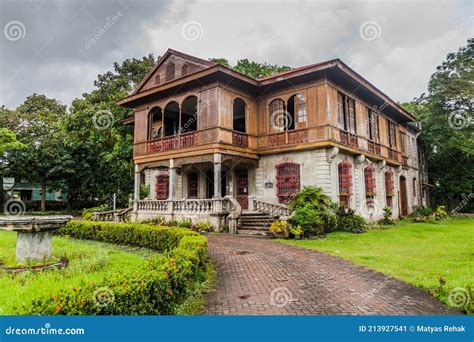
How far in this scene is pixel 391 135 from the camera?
72.9 feet

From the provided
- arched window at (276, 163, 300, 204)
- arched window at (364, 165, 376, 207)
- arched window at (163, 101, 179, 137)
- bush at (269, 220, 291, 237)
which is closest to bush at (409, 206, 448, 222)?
arched window at (364, 165, 376, 207)

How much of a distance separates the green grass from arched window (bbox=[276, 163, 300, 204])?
7.87m

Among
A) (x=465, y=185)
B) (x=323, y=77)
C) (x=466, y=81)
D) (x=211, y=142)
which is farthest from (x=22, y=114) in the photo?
(x=465, y=185)

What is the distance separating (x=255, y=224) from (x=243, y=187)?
3.82 meters

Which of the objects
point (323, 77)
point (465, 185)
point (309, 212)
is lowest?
point (309, 212)

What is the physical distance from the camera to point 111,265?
762 centimetres

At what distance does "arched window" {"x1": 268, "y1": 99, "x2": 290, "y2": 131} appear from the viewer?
1630cm

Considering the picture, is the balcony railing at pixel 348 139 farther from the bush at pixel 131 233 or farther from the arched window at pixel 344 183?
the bush at pixel 131 233

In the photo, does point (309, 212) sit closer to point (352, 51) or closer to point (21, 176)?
point (352, 51)

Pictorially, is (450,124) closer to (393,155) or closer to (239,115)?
(393,155)

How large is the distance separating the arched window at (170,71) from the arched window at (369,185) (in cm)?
1272

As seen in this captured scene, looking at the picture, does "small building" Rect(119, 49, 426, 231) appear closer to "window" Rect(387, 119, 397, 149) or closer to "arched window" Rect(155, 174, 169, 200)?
"arched window" Rect(155, 174, 169, 200)

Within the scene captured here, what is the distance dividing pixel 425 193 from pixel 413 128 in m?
7.21

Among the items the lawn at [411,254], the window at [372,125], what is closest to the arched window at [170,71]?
the lawn at [411,254]
